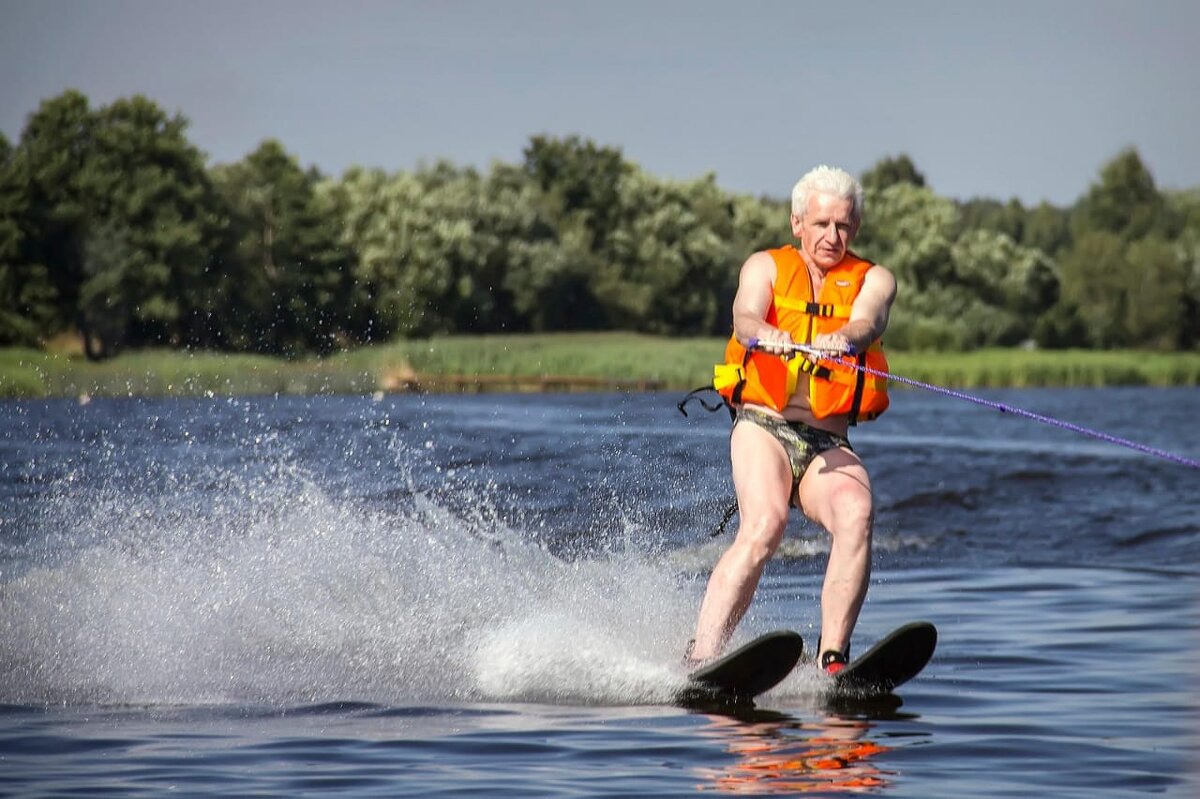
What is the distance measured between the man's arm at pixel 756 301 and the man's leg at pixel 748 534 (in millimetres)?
372

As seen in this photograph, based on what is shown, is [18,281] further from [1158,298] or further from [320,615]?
[320,615]

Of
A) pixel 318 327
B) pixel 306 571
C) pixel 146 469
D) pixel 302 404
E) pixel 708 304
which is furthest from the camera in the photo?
pixel 708 304

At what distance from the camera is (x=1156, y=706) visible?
6480 mm

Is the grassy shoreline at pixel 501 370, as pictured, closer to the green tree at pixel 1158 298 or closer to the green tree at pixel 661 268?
the green tree at pixel 661 268

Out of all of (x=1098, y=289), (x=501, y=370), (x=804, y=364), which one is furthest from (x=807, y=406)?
(x=1098, y=289)

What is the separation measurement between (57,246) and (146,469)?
4629 centimetres

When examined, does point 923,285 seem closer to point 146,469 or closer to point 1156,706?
point 146,469

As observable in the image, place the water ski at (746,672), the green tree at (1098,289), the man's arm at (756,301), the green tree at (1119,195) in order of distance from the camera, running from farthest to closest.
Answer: the green tree at (1119,195) → the green tree at (1098,289) → the man's arm at (756,301) → the water ski at (746,672)

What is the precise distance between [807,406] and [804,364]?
191mm

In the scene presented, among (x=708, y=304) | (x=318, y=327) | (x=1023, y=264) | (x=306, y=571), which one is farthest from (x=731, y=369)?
(x=1023, y=264)

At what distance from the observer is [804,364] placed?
631 cm

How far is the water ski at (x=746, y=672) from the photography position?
610cm

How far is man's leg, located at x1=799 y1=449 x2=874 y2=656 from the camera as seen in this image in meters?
6.30

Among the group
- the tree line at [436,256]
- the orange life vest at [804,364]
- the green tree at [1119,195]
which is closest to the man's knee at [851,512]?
the orange life vest at [804,364]
